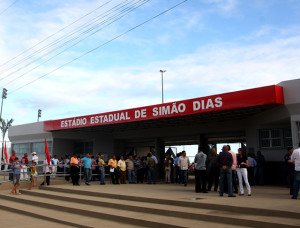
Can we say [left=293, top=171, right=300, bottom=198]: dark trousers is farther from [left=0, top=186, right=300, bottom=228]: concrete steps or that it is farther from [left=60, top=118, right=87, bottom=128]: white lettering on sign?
[left=60, top=118, right=87, bottom=128]: white lettering on sign

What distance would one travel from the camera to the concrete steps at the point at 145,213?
6.62 m

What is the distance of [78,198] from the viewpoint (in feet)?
35.8

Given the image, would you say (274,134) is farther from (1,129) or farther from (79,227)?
(1,129)

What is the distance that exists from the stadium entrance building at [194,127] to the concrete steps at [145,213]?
19.0ft

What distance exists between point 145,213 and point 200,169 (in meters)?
3.22

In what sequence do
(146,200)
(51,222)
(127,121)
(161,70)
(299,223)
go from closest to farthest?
(299,223) < (51,222) < (146,200) < (127,121) < (161,70)

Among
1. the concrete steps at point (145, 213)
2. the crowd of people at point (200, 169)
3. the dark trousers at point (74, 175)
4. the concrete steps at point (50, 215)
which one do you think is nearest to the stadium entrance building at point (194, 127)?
the crowd of people at point (200, 169)

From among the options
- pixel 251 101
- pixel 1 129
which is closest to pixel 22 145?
pixel 251 101

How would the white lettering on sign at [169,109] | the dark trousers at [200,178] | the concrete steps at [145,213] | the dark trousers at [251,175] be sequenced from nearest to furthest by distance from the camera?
the concrete steps at [145,213], the dark trousers at [200,178], the dark trousers at [251,175], the white lettering on sign at [169,109]

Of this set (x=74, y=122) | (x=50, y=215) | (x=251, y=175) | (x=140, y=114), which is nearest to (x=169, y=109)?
(x=140, y=114)

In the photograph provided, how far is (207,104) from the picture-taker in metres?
13.9

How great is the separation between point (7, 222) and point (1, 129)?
5668cm

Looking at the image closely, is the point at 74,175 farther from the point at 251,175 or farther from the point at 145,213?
the point at 251,175

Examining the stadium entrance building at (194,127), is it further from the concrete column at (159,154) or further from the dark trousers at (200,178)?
the dark trousers at (200,178)
